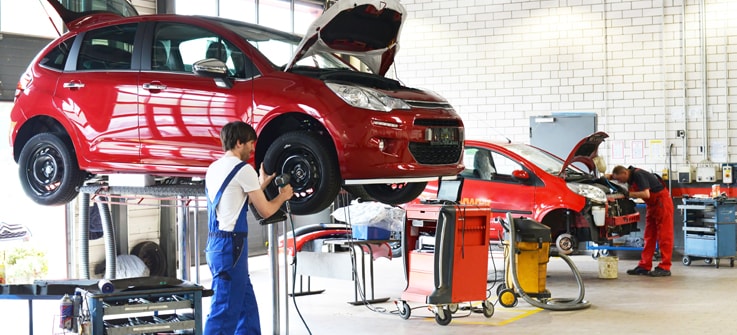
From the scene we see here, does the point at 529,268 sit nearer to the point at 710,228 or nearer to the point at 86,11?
the point at 710,228

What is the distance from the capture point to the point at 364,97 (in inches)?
205

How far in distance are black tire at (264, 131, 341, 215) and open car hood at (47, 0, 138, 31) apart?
6.29 ft

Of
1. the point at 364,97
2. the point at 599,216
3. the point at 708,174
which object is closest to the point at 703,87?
the point at 708,174

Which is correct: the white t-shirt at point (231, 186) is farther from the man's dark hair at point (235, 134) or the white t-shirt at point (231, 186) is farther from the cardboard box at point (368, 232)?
the cardboard box at point (368, 232)

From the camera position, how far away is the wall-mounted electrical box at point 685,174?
11531mm

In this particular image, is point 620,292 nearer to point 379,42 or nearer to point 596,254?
point 596,254

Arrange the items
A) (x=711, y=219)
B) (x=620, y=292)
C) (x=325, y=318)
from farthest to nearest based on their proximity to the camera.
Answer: (x=711, y=219)
(x=620, y=292)
(x=325, y=318)

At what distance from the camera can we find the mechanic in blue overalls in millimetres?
4855

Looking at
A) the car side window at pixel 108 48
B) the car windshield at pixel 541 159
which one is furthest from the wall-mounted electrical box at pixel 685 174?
the car side window at pixel 108 48

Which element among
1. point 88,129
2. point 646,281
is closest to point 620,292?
point 646,281

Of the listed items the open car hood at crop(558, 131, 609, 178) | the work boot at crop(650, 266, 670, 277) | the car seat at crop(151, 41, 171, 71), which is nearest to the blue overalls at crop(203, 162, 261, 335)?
the car seat at crop(151, 41, 171, 71)

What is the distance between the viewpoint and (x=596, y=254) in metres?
11.3

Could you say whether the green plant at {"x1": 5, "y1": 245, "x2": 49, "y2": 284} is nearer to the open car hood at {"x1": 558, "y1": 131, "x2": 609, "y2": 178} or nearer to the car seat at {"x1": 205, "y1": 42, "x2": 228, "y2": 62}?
the car seat at {"x1": 205, "y1": 42, "x2": 228, "y2": 62}

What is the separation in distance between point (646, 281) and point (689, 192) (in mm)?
2845
